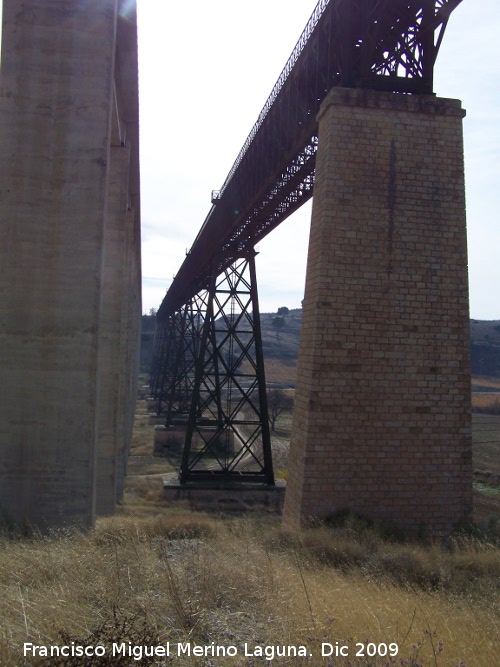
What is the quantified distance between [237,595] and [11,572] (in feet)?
5.29

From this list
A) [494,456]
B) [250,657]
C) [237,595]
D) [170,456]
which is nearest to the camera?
[250,657]

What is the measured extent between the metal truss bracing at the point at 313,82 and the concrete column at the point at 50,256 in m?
3.48

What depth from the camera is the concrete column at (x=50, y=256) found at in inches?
244

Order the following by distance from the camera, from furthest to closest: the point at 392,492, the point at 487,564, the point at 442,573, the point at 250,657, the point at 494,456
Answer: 1. the point at 494,456
2. the point at 392,492
3. the point at 487,564
4. the point at 442,573
5. the point at 250,657

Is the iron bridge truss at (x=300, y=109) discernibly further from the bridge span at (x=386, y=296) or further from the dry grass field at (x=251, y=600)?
the dry grass field at (x=251, y=600)

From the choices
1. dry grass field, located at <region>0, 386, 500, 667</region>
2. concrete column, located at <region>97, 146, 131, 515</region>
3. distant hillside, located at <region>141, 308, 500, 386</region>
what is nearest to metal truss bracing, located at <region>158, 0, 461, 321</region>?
concrete column, located at <region>97, 146, 131, 515</region>

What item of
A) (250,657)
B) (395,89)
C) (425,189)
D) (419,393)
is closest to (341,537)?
(419,393)

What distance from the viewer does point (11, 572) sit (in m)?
4.15

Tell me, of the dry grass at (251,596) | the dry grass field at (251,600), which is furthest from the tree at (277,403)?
the dry grass at (251,596)

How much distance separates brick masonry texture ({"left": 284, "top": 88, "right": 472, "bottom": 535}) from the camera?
7211 millimetres

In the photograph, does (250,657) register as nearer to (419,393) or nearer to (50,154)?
(419,393)

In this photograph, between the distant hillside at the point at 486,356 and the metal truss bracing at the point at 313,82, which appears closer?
the metal truss bracing at the point at 313,82

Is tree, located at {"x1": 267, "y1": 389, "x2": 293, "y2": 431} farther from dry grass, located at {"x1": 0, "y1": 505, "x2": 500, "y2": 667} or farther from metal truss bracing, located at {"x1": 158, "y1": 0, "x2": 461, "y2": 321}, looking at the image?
dry grass, located at {"x1": 0, "y1": 505, "x2": 500, "y2": 667}

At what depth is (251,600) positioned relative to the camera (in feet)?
13.4
